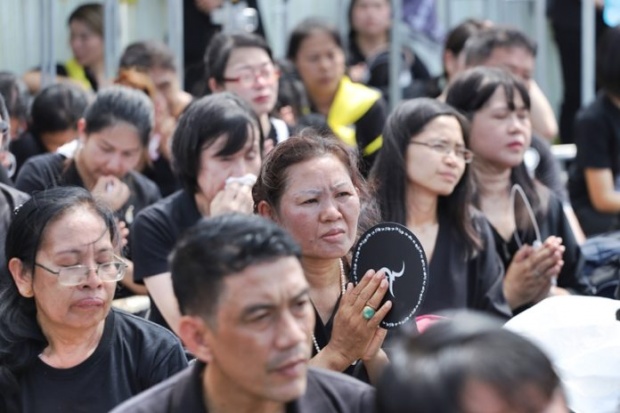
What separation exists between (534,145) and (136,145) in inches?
72.1

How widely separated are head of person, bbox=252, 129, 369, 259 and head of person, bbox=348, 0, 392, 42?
4331 mm

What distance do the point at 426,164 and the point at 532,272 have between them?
59 centimetres

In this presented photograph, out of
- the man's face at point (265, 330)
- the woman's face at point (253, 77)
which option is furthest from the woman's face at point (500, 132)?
the man's face at point (265, 330)

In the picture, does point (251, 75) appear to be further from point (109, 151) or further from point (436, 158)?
point (436, 158)

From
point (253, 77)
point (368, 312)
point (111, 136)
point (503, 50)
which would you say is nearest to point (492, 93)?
point (253, 77)

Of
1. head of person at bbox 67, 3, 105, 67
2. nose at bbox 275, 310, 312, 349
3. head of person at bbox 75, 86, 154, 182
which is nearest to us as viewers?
nose at bbox 275, 310, 312, 349

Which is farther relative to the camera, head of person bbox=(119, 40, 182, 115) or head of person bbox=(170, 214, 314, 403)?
head of person bbox=(119, 40, 182, 115)

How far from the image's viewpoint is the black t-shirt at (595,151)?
692cm

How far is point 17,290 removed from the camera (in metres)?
3.95

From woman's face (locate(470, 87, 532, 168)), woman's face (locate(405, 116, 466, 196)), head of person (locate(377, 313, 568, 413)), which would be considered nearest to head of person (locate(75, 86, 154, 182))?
woman's face (locate(405, 116, 466, 196))

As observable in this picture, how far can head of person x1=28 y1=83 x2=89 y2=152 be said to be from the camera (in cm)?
644

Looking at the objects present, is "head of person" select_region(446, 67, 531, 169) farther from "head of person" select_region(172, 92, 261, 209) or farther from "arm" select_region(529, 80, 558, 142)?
"arm" select_region(529, 80, 558, 142)

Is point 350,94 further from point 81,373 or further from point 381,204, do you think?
point 81,373

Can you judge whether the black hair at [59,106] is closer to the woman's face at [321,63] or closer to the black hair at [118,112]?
the black hair at [118,112]
